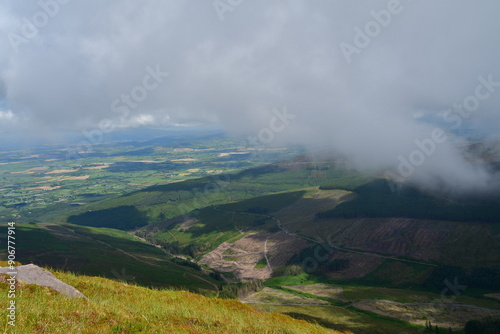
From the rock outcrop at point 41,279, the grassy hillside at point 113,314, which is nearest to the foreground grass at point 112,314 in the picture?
the grassy hillside at point 113,314

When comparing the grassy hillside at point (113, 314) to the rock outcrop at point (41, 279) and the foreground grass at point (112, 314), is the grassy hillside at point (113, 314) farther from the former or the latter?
the rock outcrop at point (41, 279)

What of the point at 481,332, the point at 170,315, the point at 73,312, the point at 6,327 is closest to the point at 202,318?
the point at 170,315

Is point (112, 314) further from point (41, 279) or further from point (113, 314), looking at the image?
point (41, 279)

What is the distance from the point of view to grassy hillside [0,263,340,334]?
20.9 meters

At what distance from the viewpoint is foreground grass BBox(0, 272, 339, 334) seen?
68.3 ft

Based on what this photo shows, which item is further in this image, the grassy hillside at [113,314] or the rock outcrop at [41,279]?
the rock outcrop at [41,279]

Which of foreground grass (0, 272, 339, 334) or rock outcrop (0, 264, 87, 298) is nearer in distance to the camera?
foreground grass (0, 272, 339, 334)

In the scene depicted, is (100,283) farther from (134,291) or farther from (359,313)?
(359,313)

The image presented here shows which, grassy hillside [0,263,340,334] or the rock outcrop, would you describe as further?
the rock outcrop

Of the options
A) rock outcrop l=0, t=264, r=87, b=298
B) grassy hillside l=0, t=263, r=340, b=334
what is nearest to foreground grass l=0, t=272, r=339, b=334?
grassy hillside l=0, t=263, r=340, b=334

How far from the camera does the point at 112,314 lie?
78.6 ft

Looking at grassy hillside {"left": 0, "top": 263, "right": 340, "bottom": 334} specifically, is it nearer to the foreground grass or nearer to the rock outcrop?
the foreground grass

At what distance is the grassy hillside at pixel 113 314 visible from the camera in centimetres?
2088

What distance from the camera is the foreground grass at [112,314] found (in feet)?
68.3
